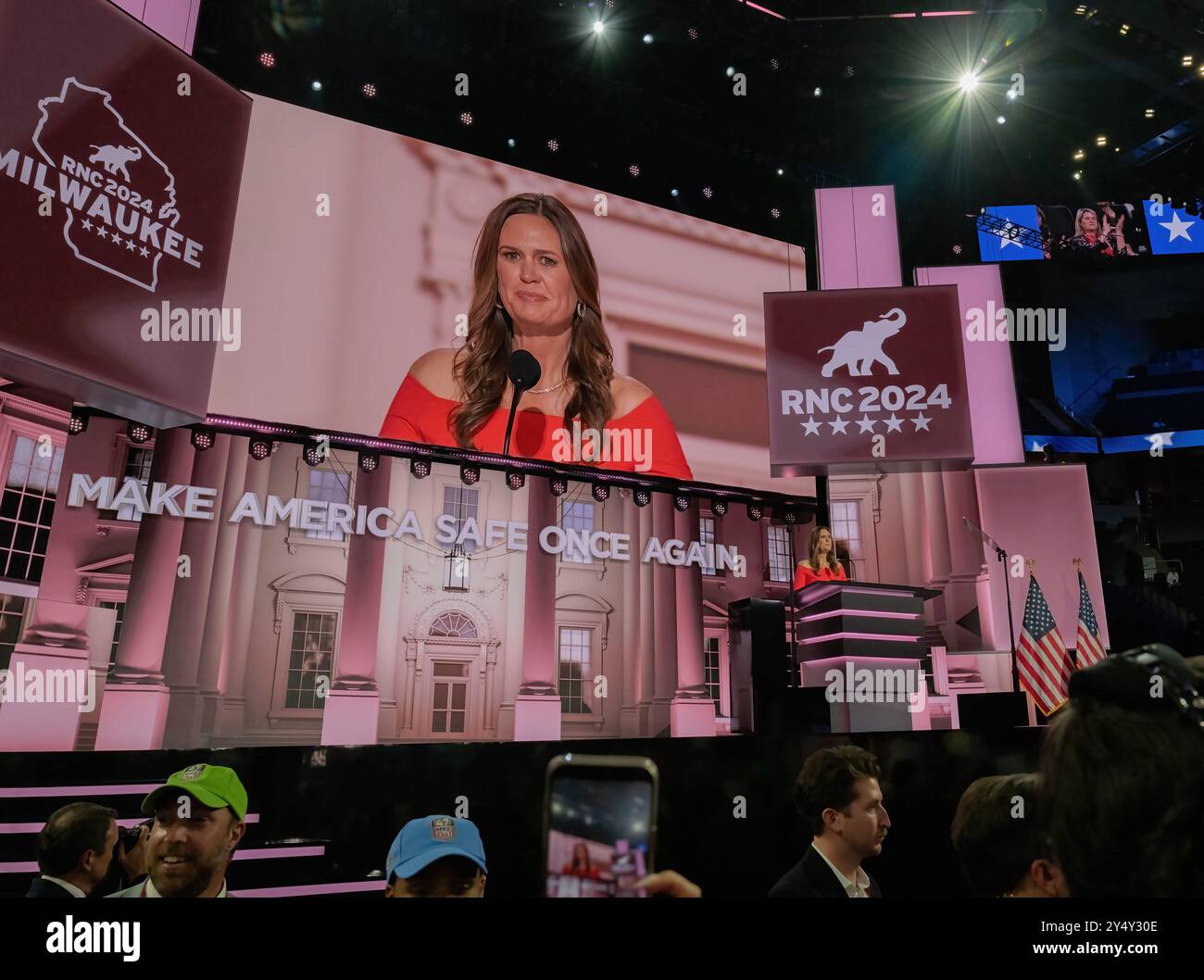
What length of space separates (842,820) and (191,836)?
1949 mm

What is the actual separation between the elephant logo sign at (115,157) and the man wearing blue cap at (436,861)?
549cm

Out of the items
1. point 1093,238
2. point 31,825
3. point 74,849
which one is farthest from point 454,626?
point 1093,238

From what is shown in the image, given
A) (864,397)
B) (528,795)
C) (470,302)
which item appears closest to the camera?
(528,795)

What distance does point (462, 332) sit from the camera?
7.64 m

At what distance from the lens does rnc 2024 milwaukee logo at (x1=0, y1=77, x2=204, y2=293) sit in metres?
5.05

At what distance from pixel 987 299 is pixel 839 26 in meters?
3.86

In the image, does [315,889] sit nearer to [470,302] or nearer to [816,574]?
[816,574]

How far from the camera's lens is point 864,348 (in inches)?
290

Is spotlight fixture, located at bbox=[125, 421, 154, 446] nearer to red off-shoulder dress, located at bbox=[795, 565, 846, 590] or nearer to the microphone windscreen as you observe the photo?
the microphone windscreen

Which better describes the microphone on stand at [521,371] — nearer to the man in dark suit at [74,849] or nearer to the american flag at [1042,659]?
the man in dark suit at [74,849]

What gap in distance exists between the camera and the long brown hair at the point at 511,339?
25.0ft
